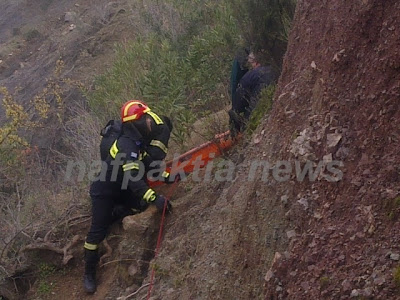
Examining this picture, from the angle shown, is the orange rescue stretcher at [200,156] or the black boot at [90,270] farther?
the orange rescue stretcher at [200,156]

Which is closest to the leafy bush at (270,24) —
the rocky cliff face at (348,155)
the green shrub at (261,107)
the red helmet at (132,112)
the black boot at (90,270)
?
the green shrub at (261,107)

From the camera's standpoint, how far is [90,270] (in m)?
5.87

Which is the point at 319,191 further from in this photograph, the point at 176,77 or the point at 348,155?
the point at 176,77

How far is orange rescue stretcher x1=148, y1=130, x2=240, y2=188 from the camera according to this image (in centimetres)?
599

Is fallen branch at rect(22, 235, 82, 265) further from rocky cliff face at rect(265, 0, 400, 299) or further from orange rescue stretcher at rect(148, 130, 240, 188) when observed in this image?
rocky cliff face at rect(265, 0, 400, 299)

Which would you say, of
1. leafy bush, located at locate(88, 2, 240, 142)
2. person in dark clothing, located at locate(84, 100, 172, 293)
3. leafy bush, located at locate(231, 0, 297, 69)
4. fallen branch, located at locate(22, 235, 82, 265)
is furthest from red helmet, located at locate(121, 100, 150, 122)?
leafy bush, located at locate(88, 2, 240, 142)

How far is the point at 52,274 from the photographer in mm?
6328

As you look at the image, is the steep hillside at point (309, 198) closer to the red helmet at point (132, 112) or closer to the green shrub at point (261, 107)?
the green shrub at point (261, 107)

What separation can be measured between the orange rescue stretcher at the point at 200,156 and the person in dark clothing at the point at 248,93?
0.21 meters

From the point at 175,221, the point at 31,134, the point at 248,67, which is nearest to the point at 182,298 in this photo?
the point at 175,221

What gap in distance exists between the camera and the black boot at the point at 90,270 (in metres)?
5.76

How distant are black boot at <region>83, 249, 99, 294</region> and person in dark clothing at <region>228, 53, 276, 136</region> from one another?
1.98 metres

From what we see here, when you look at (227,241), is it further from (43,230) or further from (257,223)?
(43,230)

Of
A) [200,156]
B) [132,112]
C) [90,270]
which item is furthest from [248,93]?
[90,270]
